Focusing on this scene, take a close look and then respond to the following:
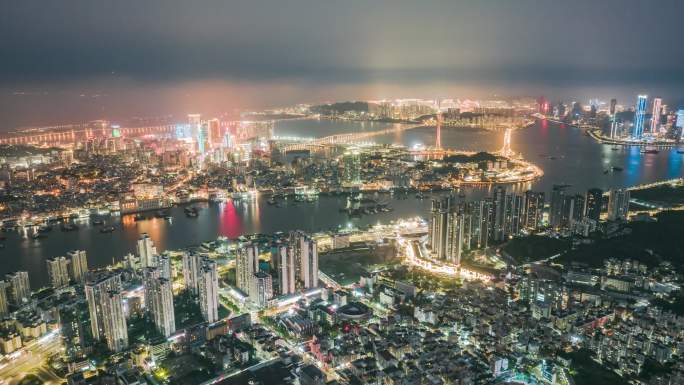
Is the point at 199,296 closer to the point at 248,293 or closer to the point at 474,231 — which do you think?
the point at 248,293

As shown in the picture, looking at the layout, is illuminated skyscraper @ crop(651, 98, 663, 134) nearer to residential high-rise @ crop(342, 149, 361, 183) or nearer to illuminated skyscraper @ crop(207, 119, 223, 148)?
residential high-rise @ crop(342, 149, 361, 183)

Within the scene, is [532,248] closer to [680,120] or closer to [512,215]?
[512,215]

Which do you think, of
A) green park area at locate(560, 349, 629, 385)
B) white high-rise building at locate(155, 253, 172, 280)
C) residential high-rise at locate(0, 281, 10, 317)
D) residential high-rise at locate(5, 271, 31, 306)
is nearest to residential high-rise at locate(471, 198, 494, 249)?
green park area at locate(560, 349, 629, 385)

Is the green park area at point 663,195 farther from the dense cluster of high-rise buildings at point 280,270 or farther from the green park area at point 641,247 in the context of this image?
the dense cluster of high-rise buildings at point 280,270

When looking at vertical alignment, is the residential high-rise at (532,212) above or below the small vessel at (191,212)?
above

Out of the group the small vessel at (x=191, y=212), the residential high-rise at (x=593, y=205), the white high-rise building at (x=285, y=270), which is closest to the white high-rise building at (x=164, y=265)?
the white high-rise building at (x=285, y=270)

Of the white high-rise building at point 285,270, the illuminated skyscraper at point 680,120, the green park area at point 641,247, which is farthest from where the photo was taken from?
the illuminated skyscraper at point 680,120
